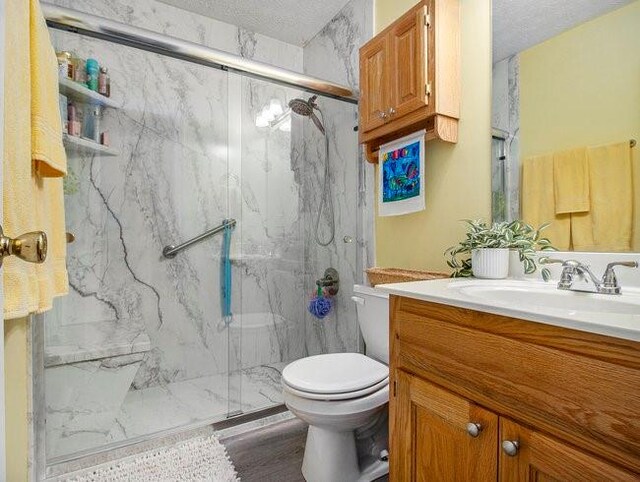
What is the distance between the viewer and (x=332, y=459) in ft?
4.39

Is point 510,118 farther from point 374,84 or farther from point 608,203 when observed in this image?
point 374,84

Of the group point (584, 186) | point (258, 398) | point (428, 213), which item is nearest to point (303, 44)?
point (428, 213)

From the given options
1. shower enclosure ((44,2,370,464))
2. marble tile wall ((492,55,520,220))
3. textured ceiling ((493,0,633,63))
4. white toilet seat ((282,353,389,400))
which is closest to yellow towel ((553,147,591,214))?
marble tile wall ((492,55,520,220))

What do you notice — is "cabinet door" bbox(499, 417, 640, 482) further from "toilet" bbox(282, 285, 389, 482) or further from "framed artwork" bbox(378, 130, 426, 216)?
"framed artwork" bbox(378, 130, 426, 216)

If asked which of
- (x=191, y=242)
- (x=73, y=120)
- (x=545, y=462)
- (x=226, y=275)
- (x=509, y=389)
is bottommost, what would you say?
(x=545, y=462)

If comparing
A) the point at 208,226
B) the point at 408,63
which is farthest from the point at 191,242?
the point at 408,63

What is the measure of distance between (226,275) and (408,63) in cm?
164

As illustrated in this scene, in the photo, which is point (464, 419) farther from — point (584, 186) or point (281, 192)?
point (281, 192)

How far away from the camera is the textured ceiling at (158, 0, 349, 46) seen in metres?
2.23

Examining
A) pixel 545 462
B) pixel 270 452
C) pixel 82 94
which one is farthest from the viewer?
pixel 82 94

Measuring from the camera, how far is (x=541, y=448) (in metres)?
0.69

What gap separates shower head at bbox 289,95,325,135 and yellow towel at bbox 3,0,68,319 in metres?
1.31

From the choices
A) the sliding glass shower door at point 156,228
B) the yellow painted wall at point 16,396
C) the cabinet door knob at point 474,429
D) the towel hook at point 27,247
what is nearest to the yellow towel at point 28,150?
the yellow painted wall at point 16,396

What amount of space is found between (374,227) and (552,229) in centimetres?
92
